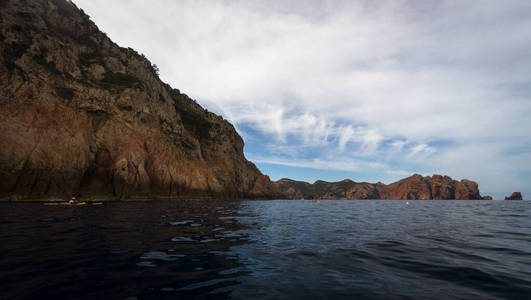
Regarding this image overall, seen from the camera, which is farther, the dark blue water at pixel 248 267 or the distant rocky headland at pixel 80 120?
the distant rocky headland at pixel 80 120

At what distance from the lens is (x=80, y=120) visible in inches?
1391

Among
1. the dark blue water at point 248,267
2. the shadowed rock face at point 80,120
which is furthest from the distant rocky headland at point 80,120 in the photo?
the dark blue water at point 248,267

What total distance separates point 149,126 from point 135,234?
136 feet

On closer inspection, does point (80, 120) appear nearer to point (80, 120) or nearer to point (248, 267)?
point (80, 120)

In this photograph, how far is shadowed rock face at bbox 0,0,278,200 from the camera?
2820 centimetres

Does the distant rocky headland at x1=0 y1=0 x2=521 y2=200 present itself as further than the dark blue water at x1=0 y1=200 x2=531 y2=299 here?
Yes

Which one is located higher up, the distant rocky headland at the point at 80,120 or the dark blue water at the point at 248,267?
the distant rocky headland at the point at 80,120

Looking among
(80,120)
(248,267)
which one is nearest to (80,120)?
(80,120)

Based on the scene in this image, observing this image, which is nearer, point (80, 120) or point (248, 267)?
point (248, 267)

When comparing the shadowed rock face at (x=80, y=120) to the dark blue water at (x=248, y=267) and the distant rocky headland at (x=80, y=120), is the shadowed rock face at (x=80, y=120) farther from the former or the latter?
the dark blue water at (x=248, y=267)

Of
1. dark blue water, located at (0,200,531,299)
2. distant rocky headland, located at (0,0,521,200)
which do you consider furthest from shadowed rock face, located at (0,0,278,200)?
dark blue water, located at (0,200,531,299)

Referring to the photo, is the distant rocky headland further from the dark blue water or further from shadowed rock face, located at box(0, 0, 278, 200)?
the dark blue water

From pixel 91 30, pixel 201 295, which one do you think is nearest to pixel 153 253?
pixel 201 295

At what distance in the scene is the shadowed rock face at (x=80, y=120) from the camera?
2820 centimetres
